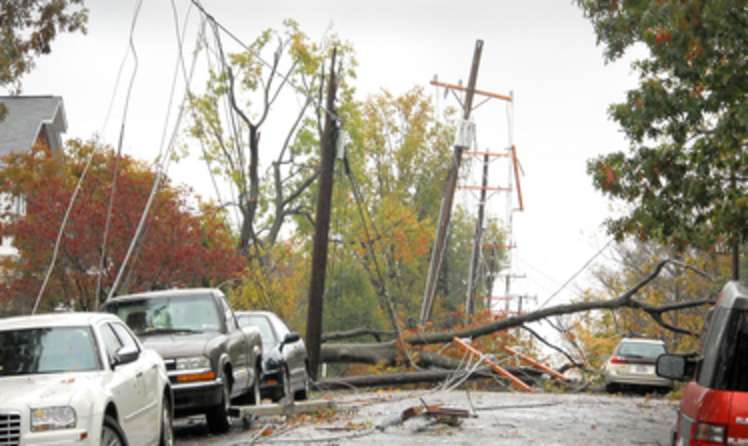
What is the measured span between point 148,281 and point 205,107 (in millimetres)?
23223

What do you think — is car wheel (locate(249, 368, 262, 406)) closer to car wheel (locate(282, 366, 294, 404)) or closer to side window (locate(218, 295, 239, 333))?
side window (locate(218, 295, 239, 333))

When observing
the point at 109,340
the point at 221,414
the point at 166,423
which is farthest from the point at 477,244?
the point at 109,340

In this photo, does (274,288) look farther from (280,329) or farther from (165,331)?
(165,331)

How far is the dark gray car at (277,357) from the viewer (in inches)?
826

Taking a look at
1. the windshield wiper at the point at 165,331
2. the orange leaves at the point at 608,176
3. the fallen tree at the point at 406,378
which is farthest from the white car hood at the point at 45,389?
the fallen tree at the point at 406,378

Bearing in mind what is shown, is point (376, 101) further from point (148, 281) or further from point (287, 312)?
point (148, 281)

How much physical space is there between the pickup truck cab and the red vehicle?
974 centimetres

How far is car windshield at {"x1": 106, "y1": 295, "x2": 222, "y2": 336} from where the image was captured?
1775 cm

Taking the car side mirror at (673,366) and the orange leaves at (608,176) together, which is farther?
the orange leaves at (608,176)

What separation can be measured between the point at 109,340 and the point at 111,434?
164 centimetres

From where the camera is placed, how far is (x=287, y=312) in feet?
178

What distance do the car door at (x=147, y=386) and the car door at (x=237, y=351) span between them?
416cm

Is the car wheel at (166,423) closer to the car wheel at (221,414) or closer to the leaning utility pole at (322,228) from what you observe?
the car wheel at (221,414)

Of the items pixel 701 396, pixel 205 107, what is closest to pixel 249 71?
pixel 205 107
